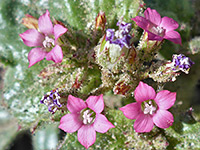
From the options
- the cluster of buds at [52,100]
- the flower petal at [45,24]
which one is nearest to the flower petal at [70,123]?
the cluster of buds at [52,100]

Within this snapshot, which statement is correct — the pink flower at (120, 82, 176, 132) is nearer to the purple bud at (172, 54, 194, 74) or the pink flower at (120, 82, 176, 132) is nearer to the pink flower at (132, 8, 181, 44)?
the purple bud at (172, 54, 194, 74)

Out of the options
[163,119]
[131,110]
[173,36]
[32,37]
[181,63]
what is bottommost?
[163,119]

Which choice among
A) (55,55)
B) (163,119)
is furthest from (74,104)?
(163,119)

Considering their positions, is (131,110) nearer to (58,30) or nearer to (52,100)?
(52,100)

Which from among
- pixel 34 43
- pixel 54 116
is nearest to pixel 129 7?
pixel 34 43

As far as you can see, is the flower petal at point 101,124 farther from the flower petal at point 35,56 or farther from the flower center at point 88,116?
the flower petal at point 35,56

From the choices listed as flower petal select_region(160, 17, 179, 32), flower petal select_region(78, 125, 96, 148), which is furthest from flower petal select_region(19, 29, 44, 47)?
flower petal select_region(160, 17, 179, 32)

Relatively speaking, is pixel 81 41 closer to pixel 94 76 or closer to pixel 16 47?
pixel 94 76
